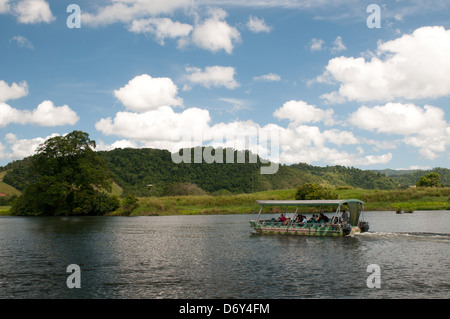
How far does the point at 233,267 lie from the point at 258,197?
91.9 m

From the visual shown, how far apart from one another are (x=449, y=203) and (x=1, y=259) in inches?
3894

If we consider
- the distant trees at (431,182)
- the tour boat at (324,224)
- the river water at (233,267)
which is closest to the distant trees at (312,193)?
the distant trees at (431,182)

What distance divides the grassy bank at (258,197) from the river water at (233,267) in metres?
62.8

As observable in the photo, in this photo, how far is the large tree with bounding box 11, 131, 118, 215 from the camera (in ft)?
328

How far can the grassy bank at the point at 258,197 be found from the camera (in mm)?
101062

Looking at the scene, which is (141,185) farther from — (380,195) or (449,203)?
(449,203)

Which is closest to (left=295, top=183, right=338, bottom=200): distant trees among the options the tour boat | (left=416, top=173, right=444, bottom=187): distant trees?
(left=416, top=173, right=444, bottom=187): distant trees

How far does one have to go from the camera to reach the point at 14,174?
618 feet

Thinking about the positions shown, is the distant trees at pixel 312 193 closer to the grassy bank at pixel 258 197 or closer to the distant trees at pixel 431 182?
the grassy bank at pixel 258 197

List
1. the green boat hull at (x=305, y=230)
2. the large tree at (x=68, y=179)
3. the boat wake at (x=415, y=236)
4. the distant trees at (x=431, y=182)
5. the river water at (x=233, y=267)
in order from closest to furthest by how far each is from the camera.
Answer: the river water at (x=233, y=267), the boat wake at (x=415, y=236), the green boat hull at (x=305, y=230), the large tree at (x=68, y=179), the distant trees at (x=431, y=182)

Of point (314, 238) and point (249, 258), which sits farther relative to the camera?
point (314, 238)

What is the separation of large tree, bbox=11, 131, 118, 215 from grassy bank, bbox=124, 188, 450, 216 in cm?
1386

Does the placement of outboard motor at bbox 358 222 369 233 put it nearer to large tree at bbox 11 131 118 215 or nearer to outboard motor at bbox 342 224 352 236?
outboard motor at bbox 342 224 352 236
